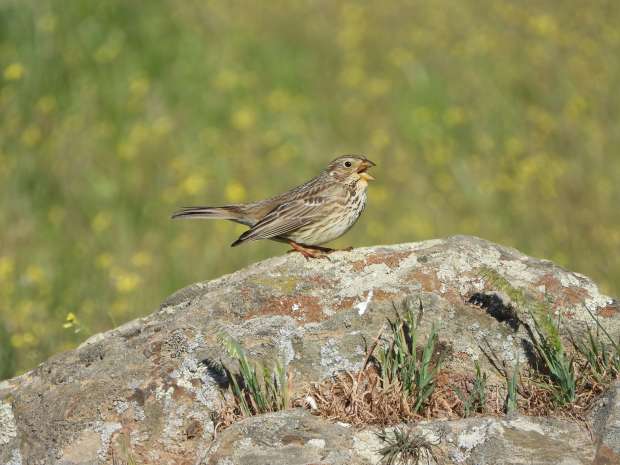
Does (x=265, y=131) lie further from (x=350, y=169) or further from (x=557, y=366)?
(x=557, y=366)

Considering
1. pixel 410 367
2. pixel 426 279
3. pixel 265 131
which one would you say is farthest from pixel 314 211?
pixel 265 131

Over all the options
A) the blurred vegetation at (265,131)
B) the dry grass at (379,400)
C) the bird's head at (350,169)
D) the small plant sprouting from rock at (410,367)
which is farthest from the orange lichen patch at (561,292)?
the blurred vegetation at (265,131)

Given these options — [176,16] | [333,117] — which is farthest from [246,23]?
[333,117]

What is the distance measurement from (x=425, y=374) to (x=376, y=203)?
22.8ft

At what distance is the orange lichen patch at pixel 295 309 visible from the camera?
469 cm

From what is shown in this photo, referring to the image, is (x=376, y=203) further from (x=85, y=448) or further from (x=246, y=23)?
(x=85, y=448)

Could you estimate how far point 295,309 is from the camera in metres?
4.73

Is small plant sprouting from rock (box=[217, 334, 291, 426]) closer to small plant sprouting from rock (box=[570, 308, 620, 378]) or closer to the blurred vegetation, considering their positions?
small plant sprouting from rock (box=[570, 308, 620, 378])

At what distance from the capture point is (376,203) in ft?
35.8

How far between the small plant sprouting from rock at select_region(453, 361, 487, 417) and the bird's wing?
2.71 metres

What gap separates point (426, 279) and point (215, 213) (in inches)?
111

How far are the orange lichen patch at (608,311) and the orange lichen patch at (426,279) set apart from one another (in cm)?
82

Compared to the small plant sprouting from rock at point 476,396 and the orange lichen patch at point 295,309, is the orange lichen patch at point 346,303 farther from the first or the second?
the small plant sprouting from rock at point 476,396

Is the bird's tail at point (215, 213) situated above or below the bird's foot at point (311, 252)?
above
